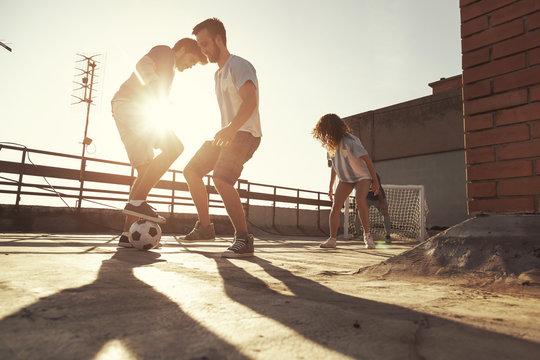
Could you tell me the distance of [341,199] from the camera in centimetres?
446

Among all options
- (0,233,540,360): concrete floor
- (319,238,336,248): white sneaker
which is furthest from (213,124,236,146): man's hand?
(319,238,336,248): white sneaker

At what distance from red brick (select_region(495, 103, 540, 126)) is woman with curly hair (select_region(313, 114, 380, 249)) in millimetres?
2246

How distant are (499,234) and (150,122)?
2.83 metres

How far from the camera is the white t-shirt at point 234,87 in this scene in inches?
110

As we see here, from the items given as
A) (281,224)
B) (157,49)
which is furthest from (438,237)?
(281,224)

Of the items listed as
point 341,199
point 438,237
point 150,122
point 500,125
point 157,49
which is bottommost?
point 438,237

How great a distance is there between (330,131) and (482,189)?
2.47 meters

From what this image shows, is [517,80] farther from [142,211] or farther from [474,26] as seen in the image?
[142,211]

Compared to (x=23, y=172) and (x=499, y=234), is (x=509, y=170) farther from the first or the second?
(x=23, y=172)

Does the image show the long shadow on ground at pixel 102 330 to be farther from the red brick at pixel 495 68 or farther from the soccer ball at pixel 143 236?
the red brick at pixel 495 68

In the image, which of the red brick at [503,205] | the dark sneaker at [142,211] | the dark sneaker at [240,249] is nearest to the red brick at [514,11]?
the red brick at [503,205]

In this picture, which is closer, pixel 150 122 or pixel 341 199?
pixel 150 122

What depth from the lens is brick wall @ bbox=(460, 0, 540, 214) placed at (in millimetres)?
1971

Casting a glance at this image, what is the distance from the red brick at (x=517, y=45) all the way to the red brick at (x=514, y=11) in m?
0.14
